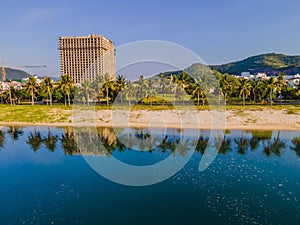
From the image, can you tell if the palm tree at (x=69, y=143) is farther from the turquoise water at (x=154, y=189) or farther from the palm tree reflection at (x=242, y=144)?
the palm tree reflection at (x=242, y=144)

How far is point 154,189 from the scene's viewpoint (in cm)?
2428

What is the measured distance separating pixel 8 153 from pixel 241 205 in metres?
32.8

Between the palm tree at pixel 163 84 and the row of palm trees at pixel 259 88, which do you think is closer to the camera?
the row of palm trees at pixel 259 88

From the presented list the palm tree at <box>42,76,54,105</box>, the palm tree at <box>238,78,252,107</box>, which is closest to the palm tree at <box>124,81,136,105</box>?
the palm tree at <box>42,76,54,105</box>

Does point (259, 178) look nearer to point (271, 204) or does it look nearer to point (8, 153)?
point (271, 204)

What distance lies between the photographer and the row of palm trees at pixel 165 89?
76588mm

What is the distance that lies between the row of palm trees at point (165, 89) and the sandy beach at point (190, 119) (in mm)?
11208

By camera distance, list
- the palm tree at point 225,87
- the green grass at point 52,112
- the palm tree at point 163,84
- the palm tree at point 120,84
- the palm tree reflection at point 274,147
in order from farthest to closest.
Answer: the palm tree at point 120,84 < the palm tree at point 163,84 < the palm tree at point 225,87 < the green grass at point 52,112 < the palm tree reflection at point 274,147

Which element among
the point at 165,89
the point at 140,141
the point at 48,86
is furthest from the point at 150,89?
the point at 140,141

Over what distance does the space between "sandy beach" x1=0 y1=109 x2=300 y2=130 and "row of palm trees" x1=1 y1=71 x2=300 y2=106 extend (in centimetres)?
1121

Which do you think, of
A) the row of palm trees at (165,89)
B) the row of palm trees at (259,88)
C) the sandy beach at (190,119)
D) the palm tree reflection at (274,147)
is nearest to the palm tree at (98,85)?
the row of palm trees at (165,89)

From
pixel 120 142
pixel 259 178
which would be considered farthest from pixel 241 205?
pixel 120 142

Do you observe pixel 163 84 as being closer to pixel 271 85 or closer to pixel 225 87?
pixel 225 87

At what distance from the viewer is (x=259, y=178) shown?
26797 millimetres
